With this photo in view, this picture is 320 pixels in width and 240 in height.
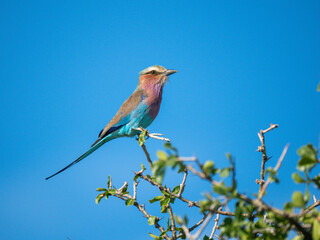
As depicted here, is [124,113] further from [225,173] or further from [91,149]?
[225,173]

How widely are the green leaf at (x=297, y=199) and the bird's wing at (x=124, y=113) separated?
4642 mm

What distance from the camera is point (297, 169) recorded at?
174 cm

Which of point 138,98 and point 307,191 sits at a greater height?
point 138,98

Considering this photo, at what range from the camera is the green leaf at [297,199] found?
1.68 m

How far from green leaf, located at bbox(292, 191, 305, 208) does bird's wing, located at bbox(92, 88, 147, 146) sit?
4642 mm

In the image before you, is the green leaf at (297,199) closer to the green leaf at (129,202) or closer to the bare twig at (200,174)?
the bare twig at (200,174)

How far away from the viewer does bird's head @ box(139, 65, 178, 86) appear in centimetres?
708

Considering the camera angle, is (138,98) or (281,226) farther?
(138,98)

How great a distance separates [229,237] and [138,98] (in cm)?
474

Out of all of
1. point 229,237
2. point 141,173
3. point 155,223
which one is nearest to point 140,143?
point 141,173

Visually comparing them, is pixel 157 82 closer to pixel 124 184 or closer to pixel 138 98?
pixel 138 98

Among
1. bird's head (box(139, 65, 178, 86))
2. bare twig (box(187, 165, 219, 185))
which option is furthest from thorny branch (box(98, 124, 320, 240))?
bird's head (box(139, 65, 178, 86))

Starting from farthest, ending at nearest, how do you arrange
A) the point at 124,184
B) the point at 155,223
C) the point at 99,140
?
the point at 99,140, the point at 124,184, the point at 155,223

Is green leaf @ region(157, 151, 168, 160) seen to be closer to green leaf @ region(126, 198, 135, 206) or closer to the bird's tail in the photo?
green leaf @ region(126, 198, 135, 206)
